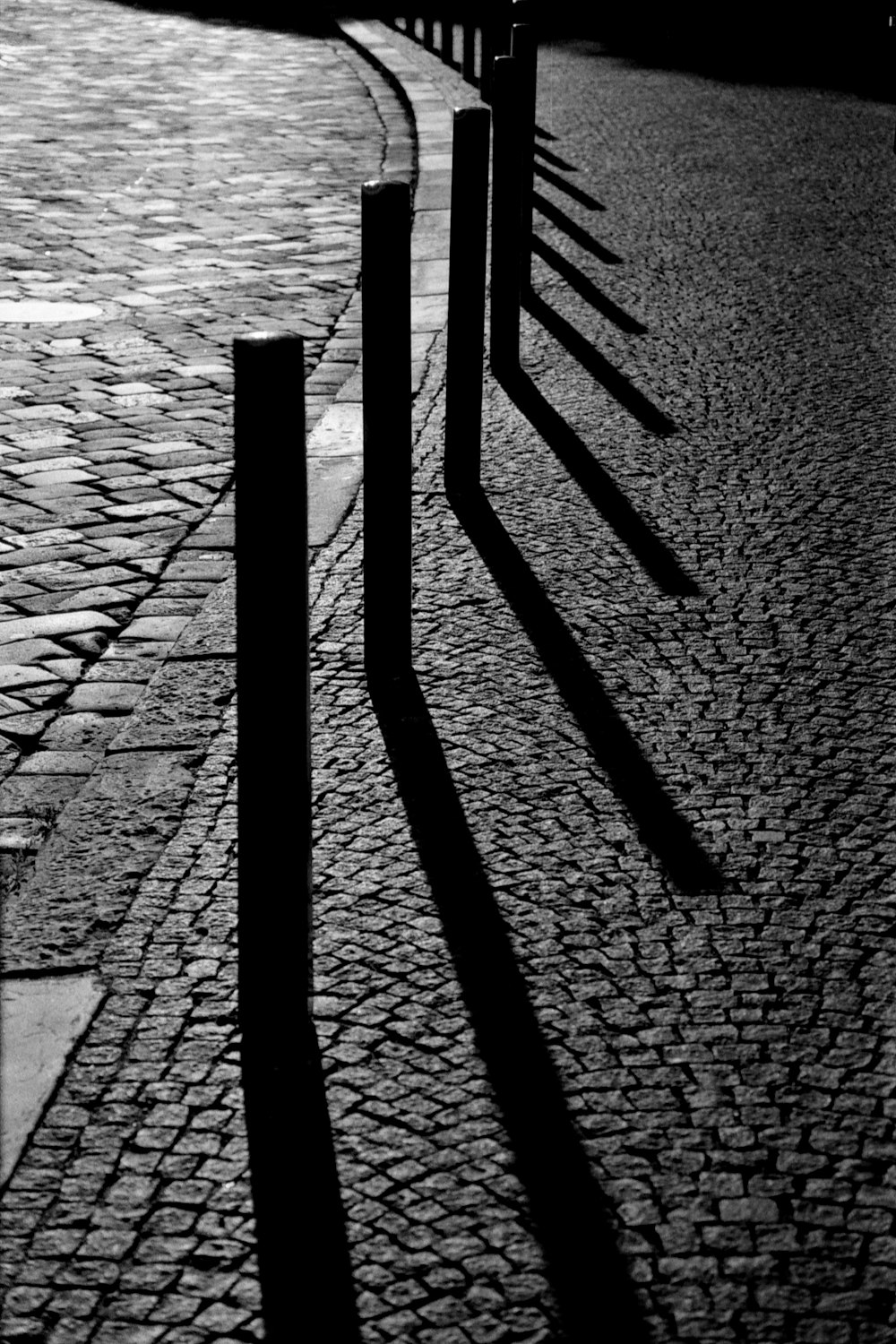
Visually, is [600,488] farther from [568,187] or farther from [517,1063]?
[568,187]

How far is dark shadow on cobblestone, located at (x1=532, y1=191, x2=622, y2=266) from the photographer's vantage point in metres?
8.18

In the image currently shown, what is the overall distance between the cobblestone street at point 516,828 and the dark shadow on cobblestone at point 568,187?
1779 millimetres

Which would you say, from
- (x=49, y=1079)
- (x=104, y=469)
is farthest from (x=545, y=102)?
(x=49, y=1079)

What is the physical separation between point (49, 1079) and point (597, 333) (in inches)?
190

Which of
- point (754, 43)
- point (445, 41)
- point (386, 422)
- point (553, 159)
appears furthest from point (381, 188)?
point (754, 43)

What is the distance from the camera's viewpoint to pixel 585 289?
7.59 m

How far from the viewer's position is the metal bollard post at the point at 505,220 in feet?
20.2

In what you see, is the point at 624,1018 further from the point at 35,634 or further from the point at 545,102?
the point at 545,102

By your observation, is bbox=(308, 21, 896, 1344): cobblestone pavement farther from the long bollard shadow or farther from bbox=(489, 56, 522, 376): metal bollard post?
bbox=(489, 56, 522, 376): metal bollard post

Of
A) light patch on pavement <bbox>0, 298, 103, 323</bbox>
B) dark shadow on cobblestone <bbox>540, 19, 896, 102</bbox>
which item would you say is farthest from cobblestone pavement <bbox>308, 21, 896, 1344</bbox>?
dark shadow on cobblestone <bbox>540, 19, 896, 102</bbox>

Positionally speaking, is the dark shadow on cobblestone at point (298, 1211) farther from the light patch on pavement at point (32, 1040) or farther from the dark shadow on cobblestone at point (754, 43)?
the dark shadow on cobblestone at point (754, 43)

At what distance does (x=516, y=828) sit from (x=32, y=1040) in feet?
3.43

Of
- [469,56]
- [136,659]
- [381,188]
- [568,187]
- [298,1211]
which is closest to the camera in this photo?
[298,1211]

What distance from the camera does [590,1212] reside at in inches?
94.7
